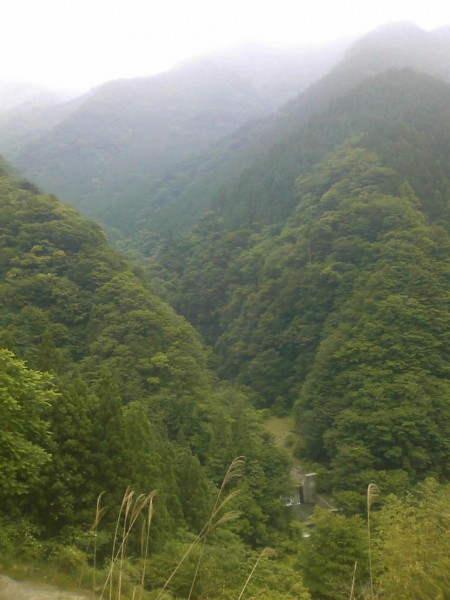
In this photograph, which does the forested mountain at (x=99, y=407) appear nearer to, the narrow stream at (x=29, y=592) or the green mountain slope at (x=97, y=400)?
the green mountain slope at (x=97, y=400)

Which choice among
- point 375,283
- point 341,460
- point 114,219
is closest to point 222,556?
point 341,460

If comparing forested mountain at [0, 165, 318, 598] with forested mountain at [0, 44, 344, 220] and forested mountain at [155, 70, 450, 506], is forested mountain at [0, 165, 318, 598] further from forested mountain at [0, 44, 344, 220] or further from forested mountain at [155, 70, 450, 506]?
forested mountain at [0, 44, 344, 220]

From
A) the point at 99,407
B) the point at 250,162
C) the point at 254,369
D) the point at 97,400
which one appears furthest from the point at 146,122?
the point at 99,407

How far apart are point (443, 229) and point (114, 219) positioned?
215ft

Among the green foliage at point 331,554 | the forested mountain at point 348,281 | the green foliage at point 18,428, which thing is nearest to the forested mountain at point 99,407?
the green foliage at point 18,428

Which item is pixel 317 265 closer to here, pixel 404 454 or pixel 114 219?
pixel 404 454

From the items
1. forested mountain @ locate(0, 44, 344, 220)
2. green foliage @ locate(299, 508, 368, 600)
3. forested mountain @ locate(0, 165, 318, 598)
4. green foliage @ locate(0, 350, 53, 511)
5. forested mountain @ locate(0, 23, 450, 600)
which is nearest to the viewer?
green foliage @ locate(0, 350, 53, 511)

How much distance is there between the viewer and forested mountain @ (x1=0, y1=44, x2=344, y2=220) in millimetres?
105688

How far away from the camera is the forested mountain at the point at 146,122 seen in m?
106

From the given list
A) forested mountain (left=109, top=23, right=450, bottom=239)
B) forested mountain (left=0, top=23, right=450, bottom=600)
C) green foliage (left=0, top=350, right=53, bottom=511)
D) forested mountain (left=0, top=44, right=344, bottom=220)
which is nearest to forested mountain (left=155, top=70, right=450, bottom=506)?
forested mountain (left=0, top=23, right=450, bottom=600)

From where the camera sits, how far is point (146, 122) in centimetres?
13225

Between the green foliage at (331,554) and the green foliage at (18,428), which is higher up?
the green foliage at (18,428)

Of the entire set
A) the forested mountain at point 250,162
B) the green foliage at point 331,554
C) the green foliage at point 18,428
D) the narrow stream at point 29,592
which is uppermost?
the forested mountain at point 250,162

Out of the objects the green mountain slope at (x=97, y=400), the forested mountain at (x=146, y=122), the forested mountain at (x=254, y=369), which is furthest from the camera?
the forested mountain at (x=146, y=122)
